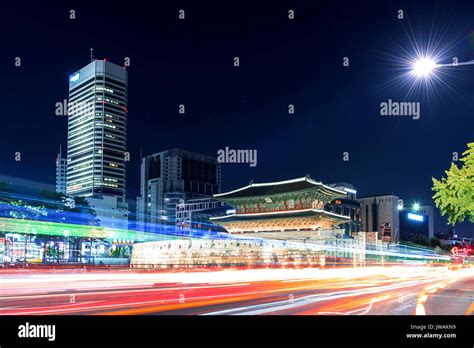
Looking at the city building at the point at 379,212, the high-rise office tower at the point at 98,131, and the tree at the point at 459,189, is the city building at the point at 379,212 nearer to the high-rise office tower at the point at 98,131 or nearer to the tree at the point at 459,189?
the high-rise office tower at the point at 98,131

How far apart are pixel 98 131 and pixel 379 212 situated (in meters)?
83.6

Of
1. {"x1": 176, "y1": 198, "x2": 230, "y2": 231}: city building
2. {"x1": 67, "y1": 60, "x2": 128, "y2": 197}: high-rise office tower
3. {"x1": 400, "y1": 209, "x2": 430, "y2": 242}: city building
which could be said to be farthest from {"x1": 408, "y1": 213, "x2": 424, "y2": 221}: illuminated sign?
{"x1": 67, "y1": 60, "x2": 128, "y2": 197}: high-rise office tower

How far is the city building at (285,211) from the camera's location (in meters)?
58.2

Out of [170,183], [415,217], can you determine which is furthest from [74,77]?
[415,217]

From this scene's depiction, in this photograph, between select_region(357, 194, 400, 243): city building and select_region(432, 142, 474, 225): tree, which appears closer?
select_region(432, 142, 474, 225): tree

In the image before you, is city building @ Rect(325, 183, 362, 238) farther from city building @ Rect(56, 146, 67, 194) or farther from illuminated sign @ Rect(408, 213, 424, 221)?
city building @ Rect(56, 146, 67, 194)

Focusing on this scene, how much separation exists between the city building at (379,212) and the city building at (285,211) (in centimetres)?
5143

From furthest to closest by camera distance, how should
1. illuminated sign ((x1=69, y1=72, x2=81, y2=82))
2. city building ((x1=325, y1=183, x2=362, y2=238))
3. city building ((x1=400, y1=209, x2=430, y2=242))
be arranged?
illuminated sign ((x1=69, y1=72, x2=81, y2=82)) < city building ((x1=400, y1=209, x2=430, y2=242)) < city building ((x1=325, y1=183, x2=362, y2=238))

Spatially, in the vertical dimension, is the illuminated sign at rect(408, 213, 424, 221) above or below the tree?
below

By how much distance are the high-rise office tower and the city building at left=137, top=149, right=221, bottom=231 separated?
8217 mm

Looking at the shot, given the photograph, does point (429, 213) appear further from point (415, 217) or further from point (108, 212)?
point (108, 212)

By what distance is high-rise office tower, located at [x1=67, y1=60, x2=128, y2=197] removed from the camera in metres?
146

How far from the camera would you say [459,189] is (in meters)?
16.2
